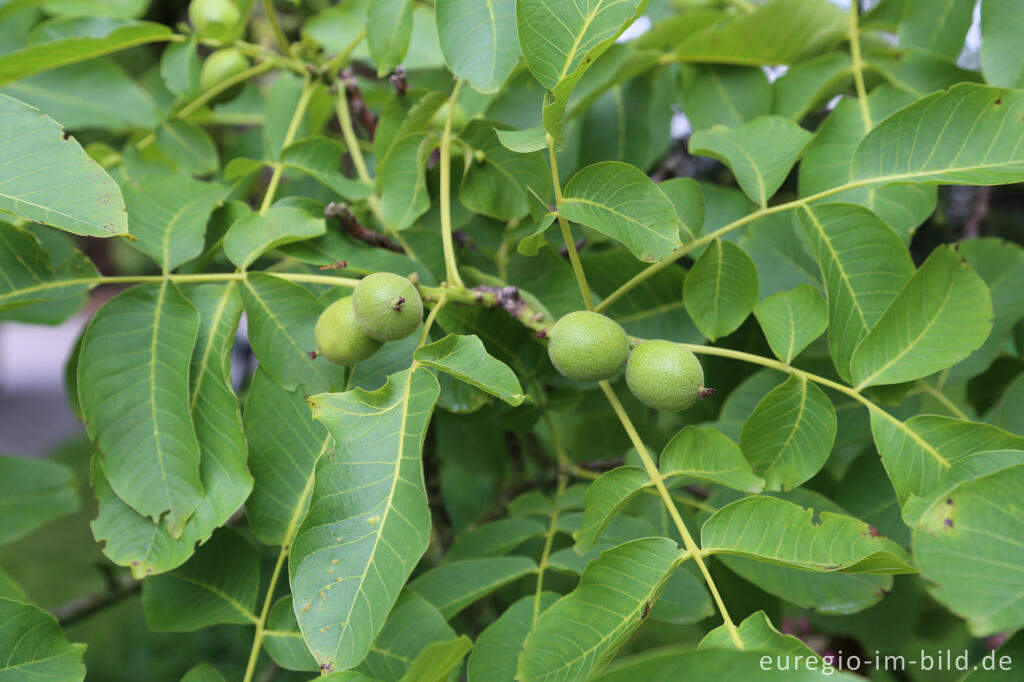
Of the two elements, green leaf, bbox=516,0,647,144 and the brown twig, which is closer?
green leaf, bbox=516,0,647,144

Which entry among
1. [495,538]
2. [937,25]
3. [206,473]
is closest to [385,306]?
[206,473]

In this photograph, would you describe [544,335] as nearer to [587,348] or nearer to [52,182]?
[587,348]

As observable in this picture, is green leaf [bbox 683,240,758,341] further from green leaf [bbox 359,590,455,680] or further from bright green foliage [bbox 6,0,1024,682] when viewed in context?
green leaf [bbox 359,590,455,680]

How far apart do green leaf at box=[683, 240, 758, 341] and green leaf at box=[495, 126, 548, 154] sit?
0.27 meters

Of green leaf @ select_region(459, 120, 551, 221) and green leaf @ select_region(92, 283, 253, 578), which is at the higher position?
green leaf @ select_region(459, 120, 551, 221)

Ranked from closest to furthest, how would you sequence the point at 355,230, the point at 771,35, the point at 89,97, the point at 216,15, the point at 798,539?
the point at 798,539, the point at 355,230, the point at 771,35, the point at 216,15, the point at 89,97

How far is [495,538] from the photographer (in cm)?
106

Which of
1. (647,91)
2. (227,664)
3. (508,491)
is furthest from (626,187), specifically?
(227,664)

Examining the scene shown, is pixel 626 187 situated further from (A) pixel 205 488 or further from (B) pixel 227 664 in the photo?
(B) pixel 227 664

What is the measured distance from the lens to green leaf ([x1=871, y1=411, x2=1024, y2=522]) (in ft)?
2.68

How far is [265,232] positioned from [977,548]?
2.77ft

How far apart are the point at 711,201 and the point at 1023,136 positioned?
46 centimetres

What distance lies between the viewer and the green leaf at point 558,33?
0.79 metres

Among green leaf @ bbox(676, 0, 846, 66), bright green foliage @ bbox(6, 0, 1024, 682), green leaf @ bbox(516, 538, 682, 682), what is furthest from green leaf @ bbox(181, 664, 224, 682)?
green leaf @ bbox(676, 0, 846, 66)
